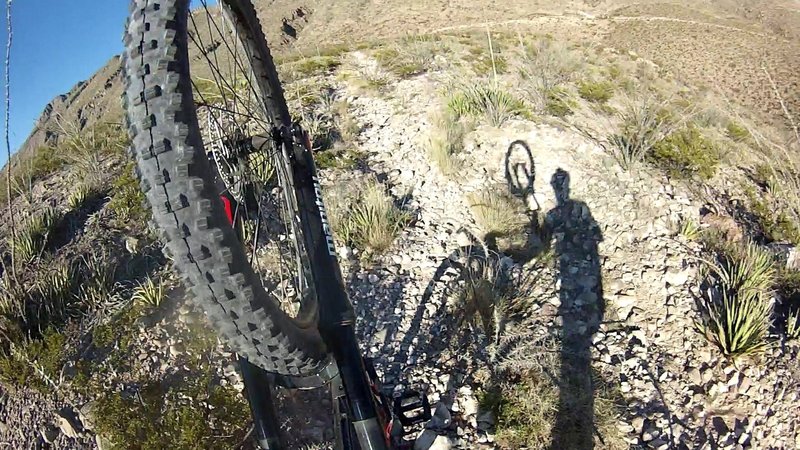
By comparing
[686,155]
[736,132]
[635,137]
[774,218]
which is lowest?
[774,218]

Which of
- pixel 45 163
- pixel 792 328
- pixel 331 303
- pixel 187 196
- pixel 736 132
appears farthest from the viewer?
pixel 736 132

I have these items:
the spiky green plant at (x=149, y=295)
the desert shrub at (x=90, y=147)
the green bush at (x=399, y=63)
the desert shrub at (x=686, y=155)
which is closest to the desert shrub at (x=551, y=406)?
the spiky green plant at (x=149, y=295)

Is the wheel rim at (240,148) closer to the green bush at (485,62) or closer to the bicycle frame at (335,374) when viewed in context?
the bicycle frame at (335,374)

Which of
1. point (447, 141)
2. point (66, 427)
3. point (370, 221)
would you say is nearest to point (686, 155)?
point (447, 141)

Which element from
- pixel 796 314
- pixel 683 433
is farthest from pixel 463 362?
pixel 796 314

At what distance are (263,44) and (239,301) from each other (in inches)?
71.6

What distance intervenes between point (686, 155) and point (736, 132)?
8.32 ft

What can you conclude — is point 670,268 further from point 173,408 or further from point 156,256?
point 156,256

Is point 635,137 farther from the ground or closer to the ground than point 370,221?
farther from the ground

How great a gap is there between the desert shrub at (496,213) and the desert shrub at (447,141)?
0.52m

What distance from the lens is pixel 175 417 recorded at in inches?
102

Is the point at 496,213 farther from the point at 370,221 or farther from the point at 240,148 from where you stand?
the point at 240,148

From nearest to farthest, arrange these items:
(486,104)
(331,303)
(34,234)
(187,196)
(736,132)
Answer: (187,196) < (331,303) < (34,234) < (486,104) < (736,132)

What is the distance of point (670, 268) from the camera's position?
3703 millimetres
